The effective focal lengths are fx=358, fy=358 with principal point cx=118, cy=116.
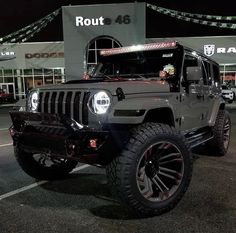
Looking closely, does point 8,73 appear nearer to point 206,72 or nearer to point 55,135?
point 206,72

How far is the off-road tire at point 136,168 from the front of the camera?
3.99m

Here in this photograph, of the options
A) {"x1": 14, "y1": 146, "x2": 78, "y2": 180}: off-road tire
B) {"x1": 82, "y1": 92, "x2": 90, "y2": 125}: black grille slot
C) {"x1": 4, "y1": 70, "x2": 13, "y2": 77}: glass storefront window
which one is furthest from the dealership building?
{"x1": 82, "y1": 92, "x2": 90, "y2": 125}: black grille slot

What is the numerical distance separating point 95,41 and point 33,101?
29.6m

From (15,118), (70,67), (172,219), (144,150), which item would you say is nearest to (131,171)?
(144,150)

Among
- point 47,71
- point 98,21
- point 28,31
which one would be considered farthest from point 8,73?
point 98,21

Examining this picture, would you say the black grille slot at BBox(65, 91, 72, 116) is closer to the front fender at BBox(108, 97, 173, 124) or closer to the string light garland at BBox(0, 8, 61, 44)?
the front fender at BBox(108, 97, 173, 124)

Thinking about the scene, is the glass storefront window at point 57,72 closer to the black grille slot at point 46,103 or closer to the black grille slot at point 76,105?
the black grille slot at point 46,103

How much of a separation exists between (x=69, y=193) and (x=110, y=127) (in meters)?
1.54

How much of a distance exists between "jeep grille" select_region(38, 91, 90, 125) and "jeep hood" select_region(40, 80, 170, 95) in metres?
0.08

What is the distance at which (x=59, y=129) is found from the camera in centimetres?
427

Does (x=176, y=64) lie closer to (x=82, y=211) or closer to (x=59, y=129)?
(x=59, y=129)

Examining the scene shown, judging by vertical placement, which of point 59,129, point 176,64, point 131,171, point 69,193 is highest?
point 176,64

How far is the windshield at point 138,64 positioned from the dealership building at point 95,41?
26.6m

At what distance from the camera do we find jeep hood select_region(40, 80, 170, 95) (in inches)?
171
